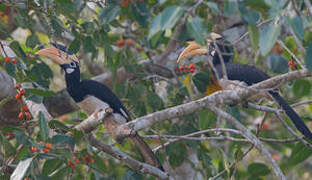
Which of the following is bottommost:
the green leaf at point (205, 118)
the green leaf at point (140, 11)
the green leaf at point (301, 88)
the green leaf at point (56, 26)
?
the green leaf at point (301, 88)

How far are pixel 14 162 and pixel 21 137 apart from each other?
677mm

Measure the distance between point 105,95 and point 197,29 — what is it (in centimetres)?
202

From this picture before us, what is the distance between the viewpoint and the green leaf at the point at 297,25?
1.81 m

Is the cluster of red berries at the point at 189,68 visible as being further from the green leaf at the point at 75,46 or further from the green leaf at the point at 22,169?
the green leaf at the point at 22,169

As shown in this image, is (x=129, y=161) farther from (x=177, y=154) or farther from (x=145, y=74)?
(x=145, y=74)

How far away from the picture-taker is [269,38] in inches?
72.8

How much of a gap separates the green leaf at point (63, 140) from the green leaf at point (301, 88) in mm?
1898

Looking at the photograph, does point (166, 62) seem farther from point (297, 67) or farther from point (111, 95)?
point (297, 67)

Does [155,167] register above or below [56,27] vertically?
below

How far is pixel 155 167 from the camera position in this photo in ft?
9.20

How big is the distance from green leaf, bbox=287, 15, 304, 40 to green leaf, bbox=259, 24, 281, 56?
2.0 inches

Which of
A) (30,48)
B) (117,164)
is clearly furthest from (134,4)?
(117,164)

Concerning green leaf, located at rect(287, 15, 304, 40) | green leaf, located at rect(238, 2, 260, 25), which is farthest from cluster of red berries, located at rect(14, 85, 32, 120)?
green leaf, located at rect(287, 15, 304, 40)

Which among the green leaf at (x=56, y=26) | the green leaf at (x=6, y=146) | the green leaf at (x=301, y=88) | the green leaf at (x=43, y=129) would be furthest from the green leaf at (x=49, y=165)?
the green leaf at (x=301, y=88)
